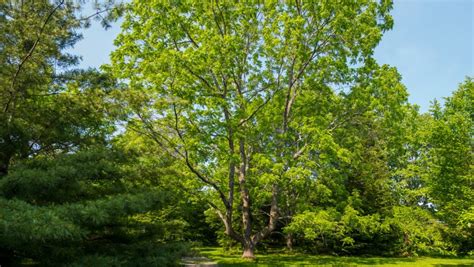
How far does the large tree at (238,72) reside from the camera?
46.3 ft

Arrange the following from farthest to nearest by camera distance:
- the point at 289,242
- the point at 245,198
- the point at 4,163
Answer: the point at 289,242 < the point at 245,198 < the point at 4,163

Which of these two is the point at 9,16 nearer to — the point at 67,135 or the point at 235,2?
the point at 67,135

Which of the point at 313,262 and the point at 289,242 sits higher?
the point at 289,242

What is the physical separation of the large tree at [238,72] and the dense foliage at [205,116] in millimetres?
69

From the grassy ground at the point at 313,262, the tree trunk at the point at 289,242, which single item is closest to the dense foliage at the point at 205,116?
the grassy ground at the point at 313,262

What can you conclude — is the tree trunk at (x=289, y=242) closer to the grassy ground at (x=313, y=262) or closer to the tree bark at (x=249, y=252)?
the grassy ground at (x=313, y=262)

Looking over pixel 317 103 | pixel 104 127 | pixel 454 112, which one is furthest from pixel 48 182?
pixel 454 112

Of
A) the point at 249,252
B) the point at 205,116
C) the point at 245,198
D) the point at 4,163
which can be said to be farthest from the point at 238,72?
the point at 4,163

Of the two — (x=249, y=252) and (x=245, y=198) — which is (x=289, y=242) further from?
(x=245, y=198)

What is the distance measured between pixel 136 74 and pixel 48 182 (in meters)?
8.94

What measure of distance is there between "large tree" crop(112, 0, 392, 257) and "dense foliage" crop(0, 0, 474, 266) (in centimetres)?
7

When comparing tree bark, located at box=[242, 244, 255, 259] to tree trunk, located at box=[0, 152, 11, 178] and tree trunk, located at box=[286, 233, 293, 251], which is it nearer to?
tree trunk, located at box=[286, 233, 293, 251]

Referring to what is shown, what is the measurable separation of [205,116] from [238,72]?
7.89ft

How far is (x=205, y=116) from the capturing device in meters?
14.8
